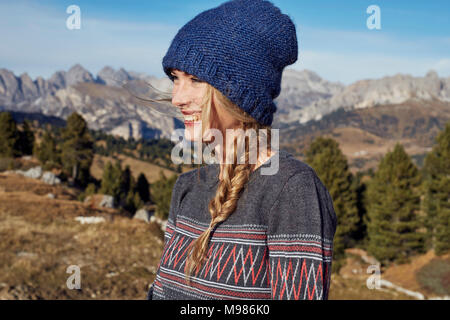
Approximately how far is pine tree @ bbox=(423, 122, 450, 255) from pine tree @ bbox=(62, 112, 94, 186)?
45301 millimetres

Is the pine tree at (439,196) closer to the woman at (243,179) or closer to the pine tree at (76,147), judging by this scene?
the woman at (243,179)

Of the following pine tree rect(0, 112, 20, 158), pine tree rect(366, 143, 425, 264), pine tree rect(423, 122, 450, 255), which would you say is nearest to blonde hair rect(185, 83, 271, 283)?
pine tree rect(366, 143, 425, 264)

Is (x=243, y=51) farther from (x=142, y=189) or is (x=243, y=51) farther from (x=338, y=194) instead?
(x=142, y=189)

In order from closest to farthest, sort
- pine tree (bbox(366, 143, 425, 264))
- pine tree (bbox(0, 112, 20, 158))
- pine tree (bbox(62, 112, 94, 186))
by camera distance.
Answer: pine tree (bbox(366, 143, 425, 264)) → pine tree (bbox(62, 112, 94, 186)) → pine tree (bbox(0, 112, 20, 158))

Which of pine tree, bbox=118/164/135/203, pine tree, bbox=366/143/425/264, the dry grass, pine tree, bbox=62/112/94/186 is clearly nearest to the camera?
pine tree, bbox=366/143/425/264

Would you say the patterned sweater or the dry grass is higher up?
the patterned sweater

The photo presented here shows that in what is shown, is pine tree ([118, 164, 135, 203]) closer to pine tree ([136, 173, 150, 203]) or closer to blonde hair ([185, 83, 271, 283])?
pine tree ([136, 173, 150, 203])

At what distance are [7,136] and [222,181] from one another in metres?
60.7

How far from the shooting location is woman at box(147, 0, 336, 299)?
1.75m

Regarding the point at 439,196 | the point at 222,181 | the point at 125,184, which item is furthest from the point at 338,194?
the point at 222,181

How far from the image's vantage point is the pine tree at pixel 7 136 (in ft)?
174

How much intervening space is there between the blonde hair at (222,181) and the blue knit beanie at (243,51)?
5 centimetres

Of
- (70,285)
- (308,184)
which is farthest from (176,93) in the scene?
(70,285)
